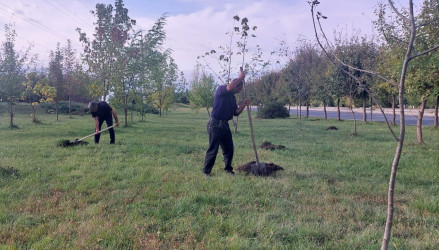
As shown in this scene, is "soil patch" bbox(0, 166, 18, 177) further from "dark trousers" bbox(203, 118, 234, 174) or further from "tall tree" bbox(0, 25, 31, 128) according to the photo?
"tall tree" bbox(0, 25, 31, 128)

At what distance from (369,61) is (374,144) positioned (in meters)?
12.6

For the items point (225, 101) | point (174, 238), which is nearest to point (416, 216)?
point (174, 238)

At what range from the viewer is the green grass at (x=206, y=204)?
363 centimetres

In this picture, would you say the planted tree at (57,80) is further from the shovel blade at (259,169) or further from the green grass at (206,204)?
the shovel blade at (259,169)

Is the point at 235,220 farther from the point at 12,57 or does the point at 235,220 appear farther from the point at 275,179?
the point at 12,57

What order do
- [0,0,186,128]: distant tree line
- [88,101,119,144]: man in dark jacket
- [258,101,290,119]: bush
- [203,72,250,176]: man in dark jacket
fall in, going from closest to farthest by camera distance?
[203,72,250,176]: man in dark jacket → [88,101,119,144]: man in dark jacket → [0,0,186,128]: distant tree line → [258,101,290,119]: bush

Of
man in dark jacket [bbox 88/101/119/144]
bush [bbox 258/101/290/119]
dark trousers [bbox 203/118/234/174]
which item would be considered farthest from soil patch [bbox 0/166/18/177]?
bush [bbox 258/101/290/119]

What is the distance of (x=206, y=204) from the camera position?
15.7 ft

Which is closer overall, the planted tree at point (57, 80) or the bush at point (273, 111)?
the planted tree at point (57, 80)

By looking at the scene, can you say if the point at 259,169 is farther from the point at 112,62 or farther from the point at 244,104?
the point at 112,62

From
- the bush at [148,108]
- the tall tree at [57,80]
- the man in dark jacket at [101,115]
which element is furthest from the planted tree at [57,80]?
the man in dark jacket at [101,115]

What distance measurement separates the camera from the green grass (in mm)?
3627

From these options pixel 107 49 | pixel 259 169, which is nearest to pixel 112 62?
pixel 107 49

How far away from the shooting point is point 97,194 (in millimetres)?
5223
